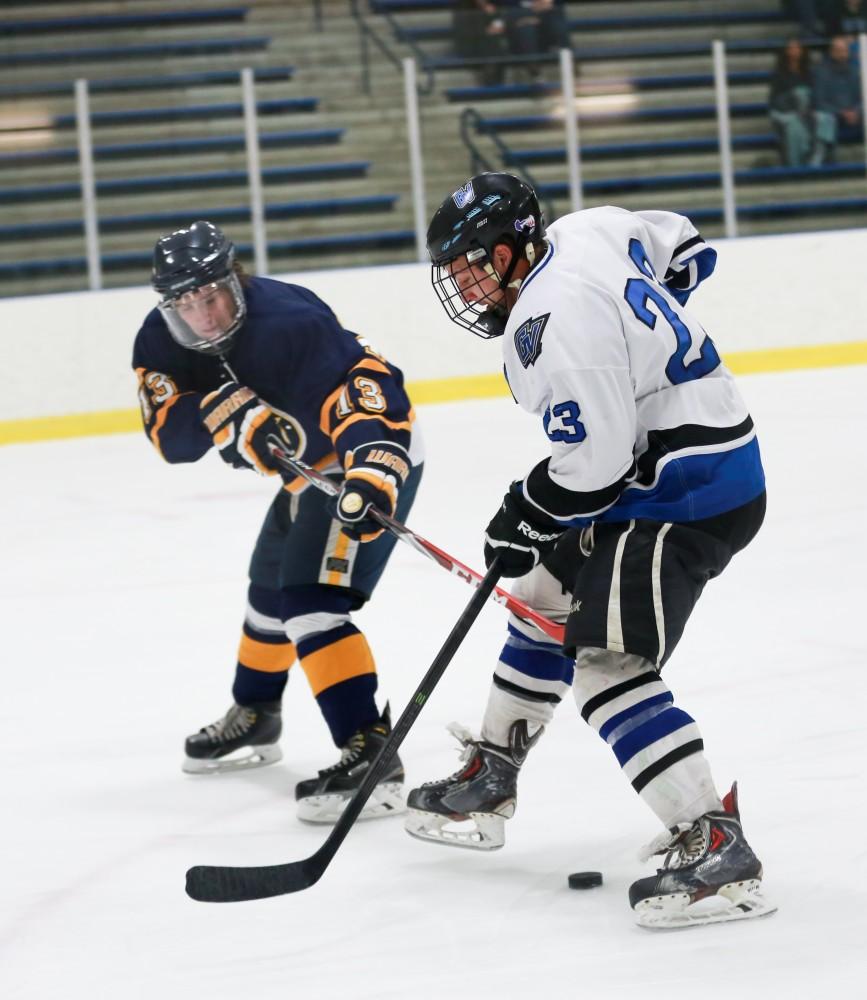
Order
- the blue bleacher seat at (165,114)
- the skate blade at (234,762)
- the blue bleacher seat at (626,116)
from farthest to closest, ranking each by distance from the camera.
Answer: the blue bleacher seat at (626,116), the blue bleacher seat at (165,114), the skate blade at (234,762)

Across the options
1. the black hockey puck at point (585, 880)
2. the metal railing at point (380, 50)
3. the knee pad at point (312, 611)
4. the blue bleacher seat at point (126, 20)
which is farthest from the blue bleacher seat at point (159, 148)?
the black hockey puck at point (585, 880)

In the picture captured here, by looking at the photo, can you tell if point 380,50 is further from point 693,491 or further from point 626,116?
point 693,491

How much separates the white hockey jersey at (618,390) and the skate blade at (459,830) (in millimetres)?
485

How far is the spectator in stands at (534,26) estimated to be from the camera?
7730 millimetres

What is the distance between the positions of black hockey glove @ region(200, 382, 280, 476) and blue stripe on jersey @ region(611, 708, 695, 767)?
0.84 m

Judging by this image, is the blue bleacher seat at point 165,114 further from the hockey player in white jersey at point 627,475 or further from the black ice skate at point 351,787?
the hockey player in white jersey at point 627,475

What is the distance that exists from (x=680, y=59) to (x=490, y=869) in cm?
617

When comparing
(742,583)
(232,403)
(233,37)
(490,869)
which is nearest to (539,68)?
(233,37)

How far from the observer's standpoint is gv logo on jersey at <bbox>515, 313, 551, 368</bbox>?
186cm

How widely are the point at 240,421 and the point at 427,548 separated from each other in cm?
37

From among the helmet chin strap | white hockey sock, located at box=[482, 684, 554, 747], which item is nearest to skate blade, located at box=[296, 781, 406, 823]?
white hockey sock, located at box=[482, 684, 554, 747]

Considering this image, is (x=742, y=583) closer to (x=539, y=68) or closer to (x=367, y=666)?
(x=367, y=666)

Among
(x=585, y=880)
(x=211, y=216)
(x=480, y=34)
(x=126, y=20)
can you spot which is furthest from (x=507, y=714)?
(x=126, y=20)

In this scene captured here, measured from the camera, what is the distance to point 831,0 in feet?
27.8
